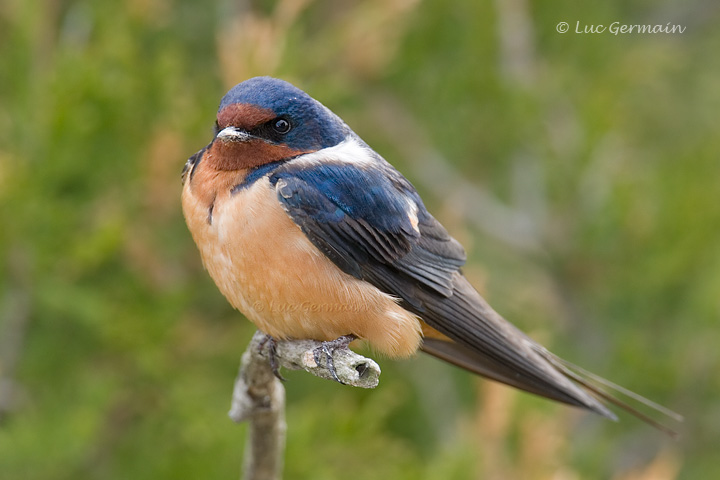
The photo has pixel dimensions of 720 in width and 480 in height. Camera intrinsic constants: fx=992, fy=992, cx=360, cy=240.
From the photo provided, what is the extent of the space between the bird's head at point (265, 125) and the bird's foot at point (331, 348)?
1.79ft

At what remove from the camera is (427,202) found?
554 centimetres

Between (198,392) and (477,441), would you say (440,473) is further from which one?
(198,392)

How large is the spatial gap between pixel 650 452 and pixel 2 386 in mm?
3294

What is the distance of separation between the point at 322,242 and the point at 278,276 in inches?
6.9

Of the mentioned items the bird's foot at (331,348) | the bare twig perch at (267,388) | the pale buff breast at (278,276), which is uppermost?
the pale buff breast at (278,276)

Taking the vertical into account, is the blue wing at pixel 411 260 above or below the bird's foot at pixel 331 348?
above

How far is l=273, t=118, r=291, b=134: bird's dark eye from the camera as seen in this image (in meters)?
2.78

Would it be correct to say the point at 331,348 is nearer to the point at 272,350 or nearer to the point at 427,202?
the point at 272,350

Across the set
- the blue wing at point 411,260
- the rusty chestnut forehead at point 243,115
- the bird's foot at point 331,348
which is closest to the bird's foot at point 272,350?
the bird's foot at point 331,348

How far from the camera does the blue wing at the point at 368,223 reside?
273 centimetres

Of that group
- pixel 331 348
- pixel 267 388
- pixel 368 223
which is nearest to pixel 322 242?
pixel 368 223

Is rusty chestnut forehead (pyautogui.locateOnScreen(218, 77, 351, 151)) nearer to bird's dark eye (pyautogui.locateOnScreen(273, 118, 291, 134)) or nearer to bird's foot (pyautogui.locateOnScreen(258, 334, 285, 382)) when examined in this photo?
bird's dark eye (pyautogui.locateOnScreen(273, 118, 291, 134))

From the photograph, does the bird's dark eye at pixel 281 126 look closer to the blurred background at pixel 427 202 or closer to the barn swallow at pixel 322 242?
the barn swallow at pixel 322 242

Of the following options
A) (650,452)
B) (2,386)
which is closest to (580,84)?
(650,452)
